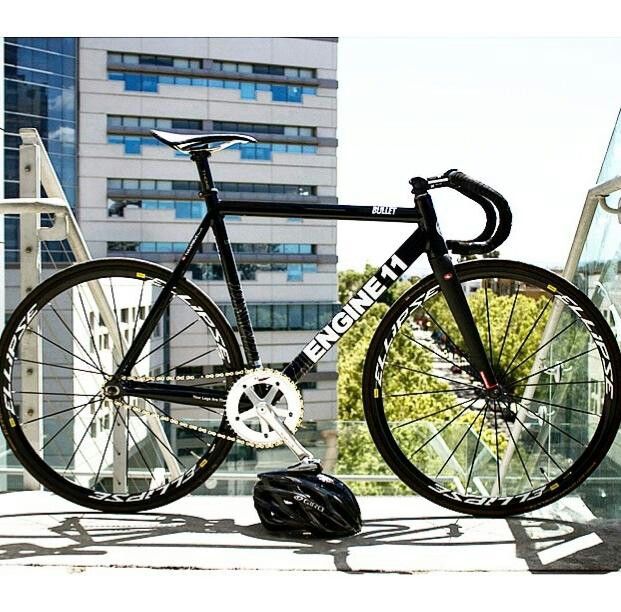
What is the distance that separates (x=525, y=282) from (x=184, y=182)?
2806cm

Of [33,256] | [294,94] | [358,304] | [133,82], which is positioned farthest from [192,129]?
[358,304]

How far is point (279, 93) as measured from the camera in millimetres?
29656

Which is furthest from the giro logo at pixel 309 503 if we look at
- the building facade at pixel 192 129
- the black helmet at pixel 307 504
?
the building facade at pixel 192 129

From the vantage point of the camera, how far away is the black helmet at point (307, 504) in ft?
6.53

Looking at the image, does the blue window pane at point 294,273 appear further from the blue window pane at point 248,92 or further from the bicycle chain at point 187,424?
the bicycle chain at point 187,424

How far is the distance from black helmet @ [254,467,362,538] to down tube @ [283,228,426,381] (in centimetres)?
23

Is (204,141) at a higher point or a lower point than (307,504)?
higher

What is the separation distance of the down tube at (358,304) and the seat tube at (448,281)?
0.03 m

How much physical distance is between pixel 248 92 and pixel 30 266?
28.9m

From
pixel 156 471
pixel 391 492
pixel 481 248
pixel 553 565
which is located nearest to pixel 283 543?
pixel 553 565

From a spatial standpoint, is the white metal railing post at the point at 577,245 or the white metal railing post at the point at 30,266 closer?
the white metal railing post at the point at 577,245

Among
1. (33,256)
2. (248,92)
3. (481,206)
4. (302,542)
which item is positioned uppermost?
(248,92)

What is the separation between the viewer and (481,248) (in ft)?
6.69

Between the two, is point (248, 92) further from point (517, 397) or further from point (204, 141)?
point (517, 397)
